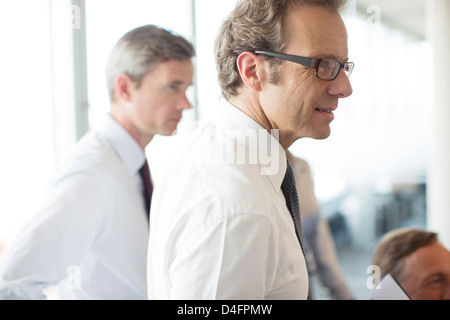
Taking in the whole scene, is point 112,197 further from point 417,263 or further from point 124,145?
point 417,263

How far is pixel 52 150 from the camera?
6.98ft

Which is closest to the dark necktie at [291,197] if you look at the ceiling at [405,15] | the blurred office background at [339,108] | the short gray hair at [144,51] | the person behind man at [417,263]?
the blurred office background at [339,108]

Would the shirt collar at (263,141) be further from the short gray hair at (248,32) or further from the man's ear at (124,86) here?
the man's ear at (124,86)

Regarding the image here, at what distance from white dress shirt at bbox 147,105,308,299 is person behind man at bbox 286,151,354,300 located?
0.95 m

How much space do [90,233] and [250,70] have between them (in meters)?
0.73

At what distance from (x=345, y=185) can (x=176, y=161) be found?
5726mm

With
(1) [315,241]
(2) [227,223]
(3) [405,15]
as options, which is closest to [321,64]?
(2) [227,223]

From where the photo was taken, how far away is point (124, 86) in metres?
1.72

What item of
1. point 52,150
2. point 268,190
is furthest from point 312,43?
point 52,150

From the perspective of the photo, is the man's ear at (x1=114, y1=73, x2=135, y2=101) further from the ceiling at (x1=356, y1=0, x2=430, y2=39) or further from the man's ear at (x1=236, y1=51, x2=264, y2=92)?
the ceiling at (x1=356, y1=0, x2=430, y2=39)

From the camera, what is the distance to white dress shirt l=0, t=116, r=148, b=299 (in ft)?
4.38

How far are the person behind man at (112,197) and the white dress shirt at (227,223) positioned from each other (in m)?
0.46

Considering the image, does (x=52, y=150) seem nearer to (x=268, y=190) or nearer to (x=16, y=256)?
(x=16, y=256)

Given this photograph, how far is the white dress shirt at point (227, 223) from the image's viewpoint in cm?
83
